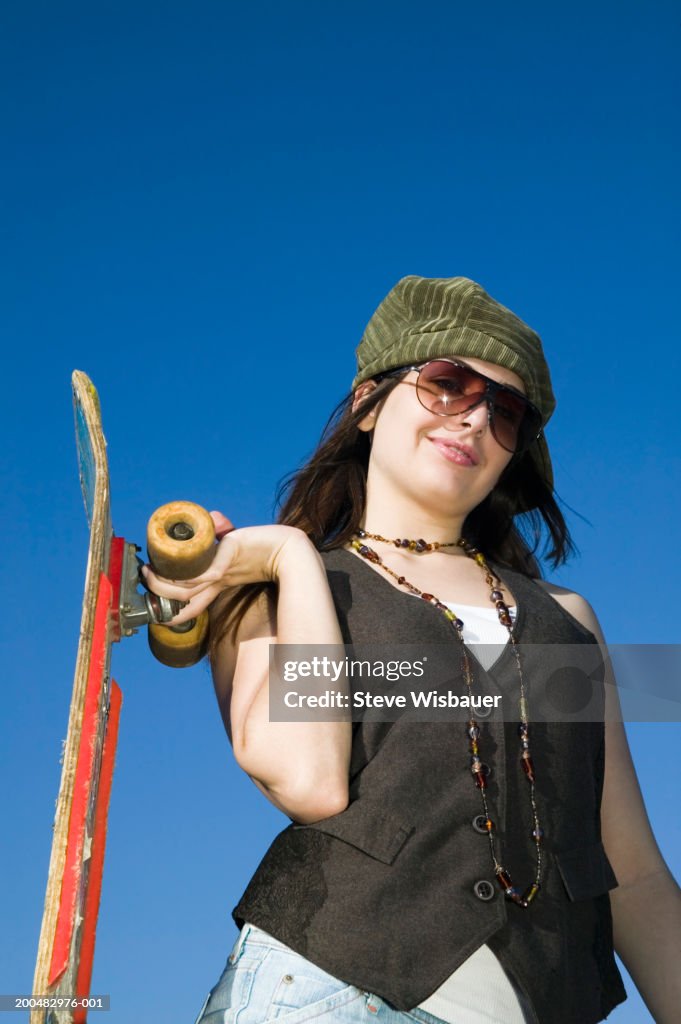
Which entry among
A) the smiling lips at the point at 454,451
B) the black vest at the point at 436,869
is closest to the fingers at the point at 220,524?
the black vest at the point at 436,869

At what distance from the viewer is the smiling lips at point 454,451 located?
3453mm

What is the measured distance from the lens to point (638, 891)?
10.6ft

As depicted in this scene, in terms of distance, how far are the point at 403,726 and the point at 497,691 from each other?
0.87 feet

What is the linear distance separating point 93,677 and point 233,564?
52 cm

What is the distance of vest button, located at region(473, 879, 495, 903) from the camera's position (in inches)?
107

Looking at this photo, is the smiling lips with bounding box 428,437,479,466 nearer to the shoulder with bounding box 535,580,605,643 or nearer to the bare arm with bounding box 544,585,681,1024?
the shoulder with bounding box 535,580,605,643

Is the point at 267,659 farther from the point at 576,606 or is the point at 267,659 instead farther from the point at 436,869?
the point at 576,606

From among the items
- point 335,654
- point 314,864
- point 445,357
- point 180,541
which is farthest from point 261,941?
point 445,357

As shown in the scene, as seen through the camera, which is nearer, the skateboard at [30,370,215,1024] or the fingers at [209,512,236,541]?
the skateboard at [30,370,215,1024]

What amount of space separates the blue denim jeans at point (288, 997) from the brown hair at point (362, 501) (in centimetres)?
118

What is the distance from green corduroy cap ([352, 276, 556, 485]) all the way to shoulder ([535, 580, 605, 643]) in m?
0.49

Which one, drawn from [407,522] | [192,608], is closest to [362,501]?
[407,522]

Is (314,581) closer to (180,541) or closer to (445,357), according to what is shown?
(180,541)

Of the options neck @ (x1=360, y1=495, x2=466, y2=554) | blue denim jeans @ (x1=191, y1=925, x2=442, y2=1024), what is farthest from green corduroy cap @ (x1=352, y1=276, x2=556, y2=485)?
blue denim jeans @ (x1=191, y1=925, x2=442, y2=1024)
